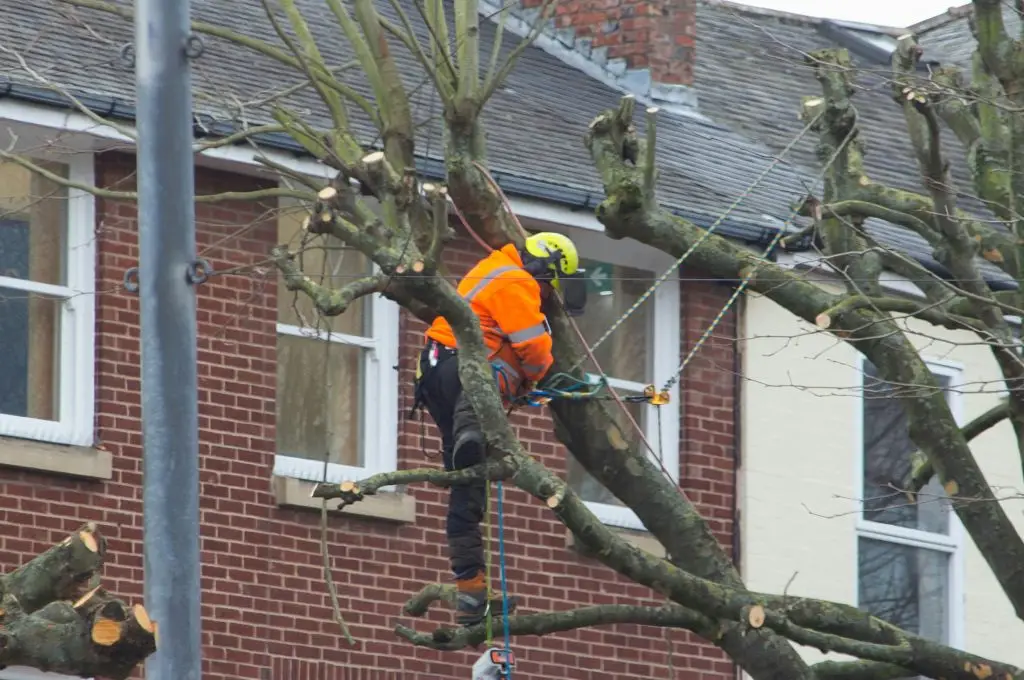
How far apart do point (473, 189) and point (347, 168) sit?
2.56 ft

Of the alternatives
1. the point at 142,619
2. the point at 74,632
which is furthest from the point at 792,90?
the point at 74,632

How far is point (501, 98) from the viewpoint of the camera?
19078 mm

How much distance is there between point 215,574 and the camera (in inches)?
622

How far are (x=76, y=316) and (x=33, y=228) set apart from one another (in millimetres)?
562

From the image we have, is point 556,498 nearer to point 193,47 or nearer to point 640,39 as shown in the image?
point 193,47

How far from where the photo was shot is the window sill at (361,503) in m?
16.1

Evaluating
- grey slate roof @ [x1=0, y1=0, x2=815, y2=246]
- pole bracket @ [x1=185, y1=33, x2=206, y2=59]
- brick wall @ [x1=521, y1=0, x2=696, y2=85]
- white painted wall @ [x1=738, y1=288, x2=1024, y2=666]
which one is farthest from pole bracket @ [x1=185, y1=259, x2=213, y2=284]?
brick wall @ [x1=521, y1=0, x2=696, y2=85]

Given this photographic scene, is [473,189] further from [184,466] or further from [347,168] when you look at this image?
[184,466]

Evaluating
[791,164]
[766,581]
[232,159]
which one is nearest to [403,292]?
[232,159]

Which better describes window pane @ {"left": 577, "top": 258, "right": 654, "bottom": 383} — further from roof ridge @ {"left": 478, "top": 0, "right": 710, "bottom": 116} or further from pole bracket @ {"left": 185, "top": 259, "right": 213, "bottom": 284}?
pole bracket @ {"left": 185, "top": 259, "right": 213, "bottom": 284}

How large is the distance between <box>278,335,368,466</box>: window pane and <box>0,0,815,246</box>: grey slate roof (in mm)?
1305

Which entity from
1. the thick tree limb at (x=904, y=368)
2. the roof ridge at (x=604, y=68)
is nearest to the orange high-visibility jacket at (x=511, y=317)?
the thick tree limb at (x=904, y=368)

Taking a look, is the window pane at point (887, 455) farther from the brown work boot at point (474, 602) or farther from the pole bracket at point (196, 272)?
the pole bracket at point (196, 272)

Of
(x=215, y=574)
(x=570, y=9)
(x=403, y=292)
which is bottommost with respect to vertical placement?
(x=215, y=574)
